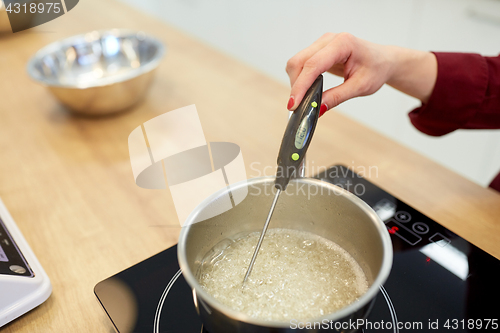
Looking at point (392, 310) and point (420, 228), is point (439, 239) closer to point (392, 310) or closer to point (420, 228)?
point (420, 228)

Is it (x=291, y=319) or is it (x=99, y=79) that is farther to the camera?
(x=99, y=79)

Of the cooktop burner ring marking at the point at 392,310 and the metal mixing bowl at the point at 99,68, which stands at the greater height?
the metal mixing bowl at the point at 99,68

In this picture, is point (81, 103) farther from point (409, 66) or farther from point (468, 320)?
point (468, 320)

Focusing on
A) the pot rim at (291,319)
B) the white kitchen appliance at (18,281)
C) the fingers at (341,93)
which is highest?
the fingers at (341,93)

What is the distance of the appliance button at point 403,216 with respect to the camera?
604 mm

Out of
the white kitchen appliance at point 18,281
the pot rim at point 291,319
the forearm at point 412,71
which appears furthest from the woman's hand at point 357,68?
the white kitchen appliance at point 18,281

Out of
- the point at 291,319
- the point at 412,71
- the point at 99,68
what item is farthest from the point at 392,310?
the point at 99,68

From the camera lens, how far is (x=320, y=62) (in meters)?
0.55

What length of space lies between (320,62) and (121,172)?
435 mm

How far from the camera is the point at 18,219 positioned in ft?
2.15

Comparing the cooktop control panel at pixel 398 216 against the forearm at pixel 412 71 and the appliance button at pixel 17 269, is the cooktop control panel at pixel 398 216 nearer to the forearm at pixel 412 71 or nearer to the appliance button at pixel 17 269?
the forearm at pixel 412 71

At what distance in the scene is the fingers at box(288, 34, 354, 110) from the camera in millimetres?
495

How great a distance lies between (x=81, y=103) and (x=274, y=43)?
151 centimetres

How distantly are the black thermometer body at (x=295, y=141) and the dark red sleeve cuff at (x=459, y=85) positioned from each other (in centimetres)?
40
